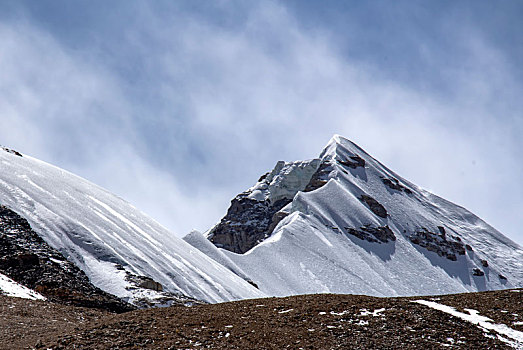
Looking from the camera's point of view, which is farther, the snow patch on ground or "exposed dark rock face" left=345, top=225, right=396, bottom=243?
"exposed dark rock face" left=345, top=225, right=396, bottom=243

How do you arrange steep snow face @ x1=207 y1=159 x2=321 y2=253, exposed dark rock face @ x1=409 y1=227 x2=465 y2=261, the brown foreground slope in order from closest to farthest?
the brown foreground slope < exposed dark rock face @ x1=409 y1=227 x2=465 y2=261 < steep snow face @ x1=207 y1=159 x2=321 y2=253

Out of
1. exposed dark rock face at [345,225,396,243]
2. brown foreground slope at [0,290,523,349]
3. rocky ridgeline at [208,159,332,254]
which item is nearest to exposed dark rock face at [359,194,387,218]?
exposed dark rock face at [345,225,396,243]

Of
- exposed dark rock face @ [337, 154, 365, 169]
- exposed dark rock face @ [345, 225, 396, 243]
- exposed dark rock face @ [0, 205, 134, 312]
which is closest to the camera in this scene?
exposed dark rock face @ [0, 205, 134, 312]

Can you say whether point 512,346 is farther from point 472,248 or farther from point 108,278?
point 472,248

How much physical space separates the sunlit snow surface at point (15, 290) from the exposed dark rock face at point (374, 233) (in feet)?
298

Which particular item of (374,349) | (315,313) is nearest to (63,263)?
(315,313)

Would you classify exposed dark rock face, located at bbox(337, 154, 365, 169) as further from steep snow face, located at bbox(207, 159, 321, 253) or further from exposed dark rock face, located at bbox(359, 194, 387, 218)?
exposed dark rock face, located at bbox(359, 194, 387, 218)

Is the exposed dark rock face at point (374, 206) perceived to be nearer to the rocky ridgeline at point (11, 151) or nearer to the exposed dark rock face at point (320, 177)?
the exposed dark rock face at point (320, 177)

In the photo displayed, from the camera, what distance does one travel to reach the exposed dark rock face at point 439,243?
12056 cm

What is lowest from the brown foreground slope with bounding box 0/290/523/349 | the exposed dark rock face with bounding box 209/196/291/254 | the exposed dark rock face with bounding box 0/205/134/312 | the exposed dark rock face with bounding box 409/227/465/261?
the exposed dark rock face with bounding box 0/205/134/312

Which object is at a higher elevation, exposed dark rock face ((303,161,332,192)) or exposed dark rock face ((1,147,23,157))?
exposed dark rock face ((303,161,332,192))

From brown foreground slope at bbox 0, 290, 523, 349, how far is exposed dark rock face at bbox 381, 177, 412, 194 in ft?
427

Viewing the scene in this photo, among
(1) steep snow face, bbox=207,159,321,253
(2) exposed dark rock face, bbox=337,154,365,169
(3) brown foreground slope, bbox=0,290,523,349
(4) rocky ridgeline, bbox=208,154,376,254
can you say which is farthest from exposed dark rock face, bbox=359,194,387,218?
(3) brown foreground slope, bbox=0,290,523,349

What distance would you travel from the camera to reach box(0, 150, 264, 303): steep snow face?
32.1m
